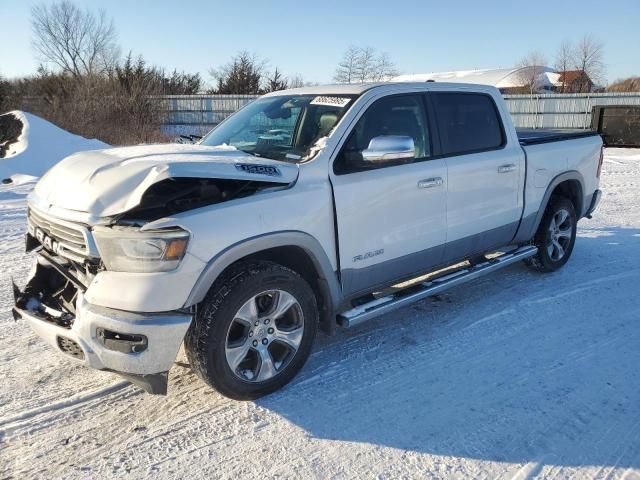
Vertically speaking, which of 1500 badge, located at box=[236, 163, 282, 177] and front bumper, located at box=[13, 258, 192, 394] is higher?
1500 badge, located at box=[236, 163, 282, 177]

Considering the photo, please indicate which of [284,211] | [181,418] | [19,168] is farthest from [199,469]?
[19,168]

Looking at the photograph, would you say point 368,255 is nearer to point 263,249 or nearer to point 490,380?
point 263,249

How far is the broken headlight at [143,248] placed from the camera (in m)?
2.77

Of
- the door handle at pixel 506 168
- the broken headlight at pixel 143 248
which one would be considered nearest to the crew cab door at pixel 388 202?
the door handle at pixel 506 168

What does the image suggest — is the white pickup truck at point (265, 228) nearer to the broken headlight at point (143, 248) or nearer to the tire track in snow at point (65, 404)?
the broken headlight at point (143, 248)

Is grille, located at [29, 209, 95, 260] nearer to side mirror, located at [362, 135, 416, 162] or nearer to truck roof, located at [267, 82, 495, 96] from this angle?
side mirror, located at [362, 135, 416, 162]

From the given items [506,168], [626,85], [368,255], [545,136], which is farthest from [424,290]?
[626,85]

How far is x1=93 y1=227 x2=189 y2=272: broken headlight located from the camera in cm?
277

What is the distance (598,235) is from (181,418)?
6.21 m

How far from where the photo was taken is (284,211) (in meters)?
3.24

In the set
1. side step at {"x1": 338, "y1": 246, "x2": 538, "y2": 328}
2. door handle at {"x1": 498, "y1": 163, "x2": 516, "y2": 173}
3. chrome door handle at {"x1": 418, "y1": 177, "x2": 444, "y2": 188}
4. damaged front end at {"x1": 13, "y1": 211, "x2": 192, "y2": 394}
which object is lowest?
side step at {"x1": 338, "y1": 246, "x2": 538, "y2": 328}

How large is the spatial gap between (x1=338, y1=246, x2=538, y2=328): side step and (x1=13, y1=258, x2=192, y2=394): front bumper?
126cm

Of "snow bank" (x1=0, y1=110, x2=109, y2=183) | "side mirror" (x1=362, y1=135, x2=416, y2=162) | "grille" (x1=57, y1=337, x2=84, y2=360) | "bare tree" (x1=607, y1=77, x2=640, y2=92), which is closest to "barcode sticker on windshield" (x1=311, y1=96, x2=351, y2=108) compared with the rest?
"side mirror" (x1=362, y1=135, x2=416, y2=162)

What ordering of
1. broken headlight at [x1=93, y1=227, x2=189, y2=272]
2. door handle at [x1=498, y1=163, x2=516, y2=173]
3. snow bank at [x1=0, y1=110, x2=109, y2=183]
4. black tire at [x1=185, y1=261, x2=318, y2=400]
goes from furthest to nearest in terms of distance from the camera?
snow bank at [x1=0, y1=110, x2=109, y2=183], door handle at [x1=498, y1=163, x2=516, y2=173], black tire at [x1=185, y1=261, x2=318, y2=400], broken headlight at [x1=93, y1=227, x2=189, y2=272]
